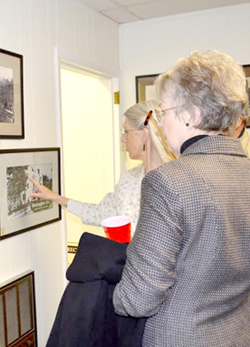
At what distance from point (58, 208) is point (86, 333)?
1467mm

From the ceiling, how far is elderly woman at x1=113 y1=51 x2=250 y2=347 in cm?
199

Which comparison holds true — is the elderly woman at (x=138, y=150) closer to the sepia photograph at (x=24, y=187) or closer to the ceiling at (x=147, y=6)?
the sepia photograph at (x=24, y=187)

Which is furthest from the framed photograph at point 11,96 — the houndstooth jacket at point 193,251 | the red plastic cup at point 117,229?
the houndstooth jacket at point 193,251

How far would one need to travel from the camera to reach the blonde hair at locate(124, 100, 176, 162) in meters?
1.92

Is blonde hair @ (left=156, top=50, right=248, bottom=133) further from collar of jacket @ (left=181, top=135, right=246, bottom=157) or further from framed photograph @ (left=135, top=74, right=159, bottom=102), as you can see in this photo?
framed photograph @ (left=135, top=74, right=159, bottom=102)

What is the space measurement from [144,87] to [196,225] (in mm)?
2511

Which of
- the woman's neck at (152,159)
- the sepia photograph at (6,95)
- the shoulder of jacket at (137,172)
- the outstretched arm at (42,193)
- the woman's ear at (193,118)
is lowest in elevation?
the outstretched arm at (42,193)

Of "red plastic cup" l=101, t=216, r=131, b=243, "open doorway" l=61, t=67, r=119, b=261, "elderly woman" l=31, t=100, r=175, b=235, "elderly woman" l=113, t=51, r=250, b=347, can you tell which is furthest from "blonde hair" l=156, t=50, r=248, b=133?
"open doorway" l=61, t=67, r=119, b=261

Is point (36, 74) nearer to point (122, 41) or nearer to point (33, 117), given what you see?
point (33, 117)

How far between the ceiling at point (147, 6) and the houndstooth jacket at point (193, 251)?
2114 mm

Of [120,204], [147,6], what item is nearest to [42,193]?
[120,204]

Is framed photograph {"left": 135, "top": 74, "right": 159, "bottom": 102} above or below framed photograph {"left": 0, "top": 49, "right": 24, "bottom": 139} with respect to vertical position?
above

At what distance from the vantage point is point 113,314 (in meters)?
1.12

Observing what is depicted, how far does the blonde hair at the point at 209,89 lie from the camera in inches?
38.4
